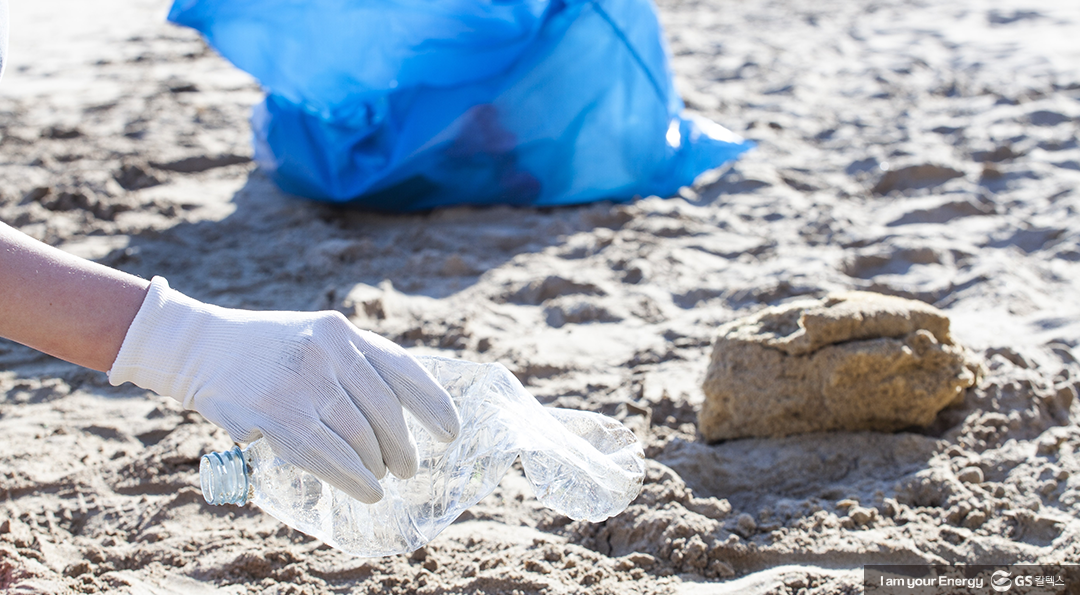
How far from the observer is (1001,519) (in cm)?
131

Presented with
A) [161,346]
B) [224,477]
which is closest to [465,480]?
[224,477]

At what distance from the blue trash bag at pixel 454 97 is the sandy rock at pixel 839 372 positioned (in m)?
1.24

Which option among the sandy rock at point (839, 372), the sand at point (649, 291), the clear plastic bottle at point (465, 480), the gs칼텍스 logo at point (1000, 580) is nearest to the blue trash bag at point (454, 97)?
the sand at point (649, 291)

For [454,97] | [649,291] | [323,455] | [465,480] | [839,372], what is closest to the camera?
[323,455]

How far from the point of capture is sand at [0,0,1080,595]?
4.23 feet

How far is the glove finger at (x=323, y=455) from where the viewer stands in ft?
3.23

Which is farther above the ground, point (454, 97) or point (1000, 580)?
point (454, 97)

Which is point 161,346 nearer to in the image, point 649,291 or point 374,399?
point 374,399

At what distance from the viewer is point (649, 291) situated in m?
2.19

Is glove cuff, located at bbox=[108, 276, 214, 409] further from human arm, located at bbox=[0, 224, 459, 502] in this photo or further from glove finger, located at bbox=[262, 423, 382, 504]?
glove finger, located at bbox=[262, 423, 382, 504]

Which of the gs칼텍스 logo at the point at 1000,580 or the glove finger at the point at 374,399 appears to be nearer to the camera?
the glove finger at the point at 374,399

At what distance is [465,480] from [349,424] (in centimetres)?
21

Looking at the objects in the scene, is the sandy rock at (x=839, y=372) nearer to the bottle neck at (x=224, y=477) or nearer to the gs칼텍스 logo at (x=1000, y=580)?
the gs칼텍스 logo at (x=1000, y=580)

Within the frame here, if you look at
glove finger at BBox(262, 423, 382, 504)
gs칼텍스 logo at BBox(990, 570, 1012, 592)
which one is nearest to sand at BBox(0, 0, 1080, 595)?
gs칼텍스 logo at BBox(990, 570, 1012, 592)
